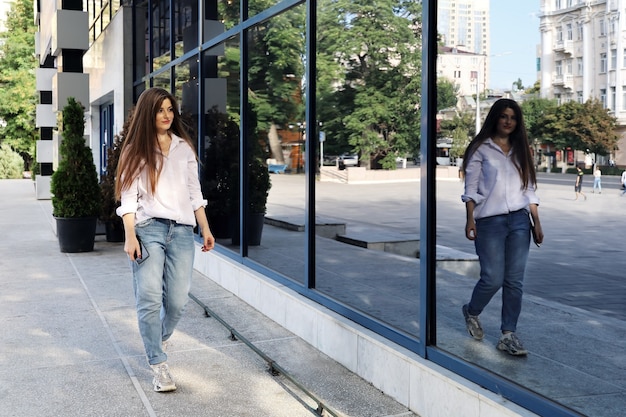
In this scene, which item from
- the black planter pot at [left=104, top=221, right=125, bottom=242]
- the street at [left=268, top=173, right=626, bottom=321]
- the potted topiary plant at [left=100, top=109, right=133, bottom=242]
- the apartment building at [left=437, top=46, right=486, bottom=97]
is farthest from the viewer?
the black planter pot at [left=104, top=221, right=125, bottom=242]

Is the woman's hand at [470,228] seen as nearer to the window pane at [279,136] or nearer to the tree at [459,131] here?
the tree at [459,131]

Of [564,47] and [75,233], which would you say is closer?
[564,47]

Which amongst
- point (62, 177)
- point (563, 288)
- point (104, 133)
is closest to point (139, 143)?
point (563, 288)

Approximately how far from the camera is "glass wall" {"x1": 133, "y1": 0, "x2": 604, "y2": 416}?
4.79 meters

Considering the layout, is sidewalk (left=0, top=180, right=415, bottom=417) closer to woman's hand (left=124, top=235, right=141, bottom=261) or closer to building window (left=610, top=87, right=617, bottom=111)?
woman's hand (left=124, top=235, right=141, bottom=261)

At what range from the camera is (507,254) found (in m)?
4.91

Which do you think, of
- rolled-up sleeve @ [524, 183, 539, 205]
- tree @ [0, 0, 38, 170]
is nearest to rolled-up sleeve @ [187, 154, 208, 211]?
rolled-up sleeve @ [524, 183, 539, 205]

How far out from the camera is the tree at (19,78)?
140 ft

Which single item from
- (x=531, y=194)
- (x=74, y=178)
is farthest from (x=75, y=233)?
→ (x=531, y=194)

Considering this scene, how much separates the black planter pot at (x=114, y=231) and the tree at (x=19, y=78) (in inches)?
1199

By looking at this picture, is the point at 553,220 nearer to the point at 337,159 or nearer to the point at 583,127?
the point at 337,159

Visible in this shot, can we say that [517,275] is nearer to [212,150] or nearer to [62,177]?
[212,150]

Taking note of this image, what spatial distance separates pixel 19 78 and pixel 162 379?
40715mm

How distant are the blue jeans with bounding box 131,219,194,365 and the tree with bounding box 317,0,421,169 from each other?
5.50 ft
